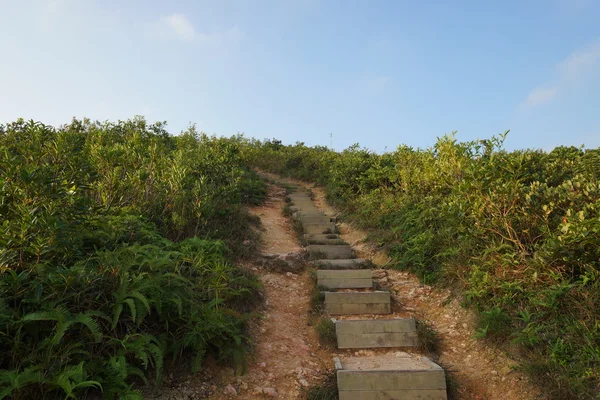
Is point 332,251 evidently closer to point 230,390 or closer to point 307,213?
point 307,213

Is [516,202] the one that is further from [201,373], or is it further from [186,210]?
[186,210]

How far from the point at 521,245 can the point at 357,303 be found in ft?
7.84

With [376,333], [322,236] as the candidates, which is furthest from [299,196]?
[376,333]

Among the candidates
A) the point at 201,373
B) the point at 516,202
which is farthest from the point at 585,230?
the point at 201,373

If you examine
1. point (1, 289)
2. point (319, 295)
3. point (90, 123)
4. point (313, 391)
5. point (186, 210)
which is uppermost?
point (90, 123)

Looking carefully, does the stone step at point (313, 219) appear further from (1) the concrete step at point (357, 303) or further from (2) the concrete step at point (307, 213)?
(1) the concrete step at point (357, 303)

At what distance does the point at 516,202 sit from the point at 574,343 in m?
2.07

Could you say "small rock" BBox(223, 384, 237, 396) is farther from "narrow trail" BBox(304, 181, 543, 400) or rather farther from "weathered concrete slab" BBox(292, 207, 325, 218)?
"weathered concrete slab" BBox(292, 207, 325, 218)

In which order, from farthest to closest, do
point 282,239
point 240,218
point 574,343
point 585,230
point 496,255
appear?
point 282,239
point 240,218
point 496,255
point 585,230
point 574,343

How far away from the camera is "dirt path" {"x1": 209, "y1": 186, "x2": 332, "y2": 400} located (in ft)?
14.0

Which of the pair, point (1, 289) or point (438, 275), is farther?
point (438, 275)

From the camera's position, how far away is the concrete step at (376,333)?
523cm

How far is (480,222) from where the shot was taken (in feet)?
18.8

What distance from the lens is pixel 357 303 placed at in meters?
6.06
